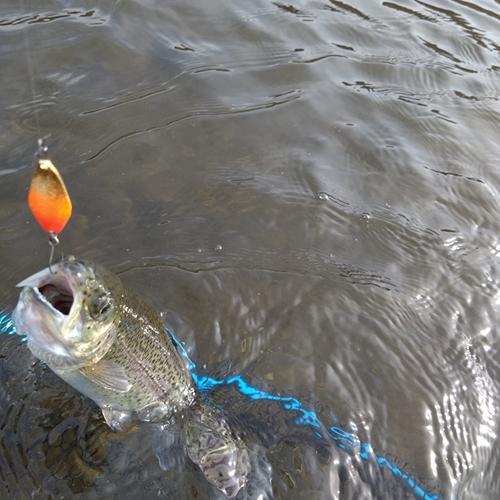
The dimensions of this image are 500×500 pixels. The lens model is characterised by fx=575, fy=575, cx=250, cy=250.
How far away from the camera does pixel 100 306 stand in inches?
117

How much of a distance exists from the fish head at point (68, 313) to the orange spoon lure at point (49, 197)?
0.25 meters

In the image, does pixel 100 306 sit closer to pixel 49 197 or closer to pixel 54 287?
pixel 54 287

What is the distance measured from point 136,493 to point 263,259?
1969 millimetres

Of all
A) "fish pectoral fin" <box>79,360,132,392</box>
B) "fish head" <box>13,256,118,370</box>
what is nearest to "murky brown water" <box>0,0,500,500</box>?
"fish pectoral fin" <box>79,360,132,392</box>

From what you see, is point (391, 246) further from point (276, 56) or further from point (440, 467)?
point (276, 56)

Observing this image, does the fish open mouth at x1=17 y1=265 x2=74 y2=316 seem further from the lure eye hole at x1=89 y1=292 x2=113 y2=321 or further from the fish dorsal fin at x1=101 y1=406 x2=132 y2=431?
the fish dorsal fin at x1=101 y1=406 x2=132 y2=431

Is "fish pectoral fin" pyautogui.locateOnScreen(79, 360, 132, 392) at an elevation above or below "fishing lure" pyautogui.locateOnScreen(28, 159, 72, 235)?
below

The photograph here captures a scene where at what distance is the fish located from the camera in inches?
111

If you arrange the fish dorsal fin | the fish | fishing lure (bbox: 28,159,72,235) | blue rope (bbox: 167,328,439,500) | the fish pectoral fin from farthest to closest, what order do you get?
blue rope (bbox: 167,328,439,500) < the fish dorsal fin < the fish pectoral fin < the fish < fishing lure (bbox: 28,159,72,235)

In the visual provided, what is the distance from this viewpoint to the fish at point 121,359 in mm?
2811

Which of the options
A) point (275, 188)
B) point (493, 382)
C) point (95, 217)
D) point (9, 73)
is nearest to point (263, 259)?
point (275, 188)

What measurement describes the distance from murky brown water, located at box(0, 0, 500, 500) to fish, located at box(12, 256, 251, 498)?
14 centimetres

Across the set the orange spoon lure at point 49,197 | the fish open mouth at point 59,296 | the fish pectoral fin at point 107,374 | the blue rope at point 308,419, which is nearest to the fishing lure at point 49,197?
the orange spoon lure at point 49,197

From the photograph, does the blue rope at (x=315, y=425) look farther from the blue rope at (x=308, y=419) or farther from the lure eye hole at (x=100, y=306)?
the lure eye hole at (x=100, y=306)
